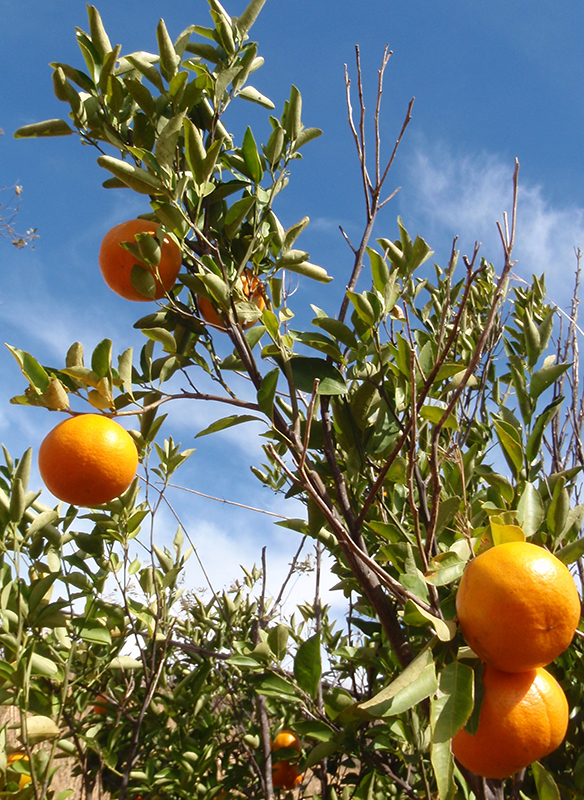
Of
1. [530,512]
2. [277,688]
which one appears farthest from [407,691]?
[277,688]

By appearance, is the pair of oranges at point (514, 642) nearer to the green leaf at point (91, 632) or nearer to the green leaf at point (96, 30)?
the green leaf at point (91, 632)

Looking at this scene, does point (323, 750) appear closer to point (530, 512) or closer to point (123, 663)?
point (530, 512)

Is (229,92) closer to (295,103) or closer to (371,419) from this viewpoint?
(295,103)

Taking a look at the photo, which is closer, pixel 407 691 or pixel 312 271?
pixel 407 691

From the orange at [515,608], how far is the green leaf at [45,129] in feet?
3.98

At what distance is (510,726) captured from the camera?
0.87 m

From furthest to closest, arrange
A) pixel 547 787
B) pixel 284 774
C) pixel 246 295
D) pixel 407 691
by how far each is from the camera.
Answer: pixel 284 774
pixel 246 295
pixel 547 787
pixel 407 691

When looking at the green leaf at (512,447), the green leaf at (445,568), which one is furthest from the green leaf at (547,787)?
the green leaf at (512,447)

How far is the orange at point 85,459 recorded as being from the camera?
1177 mm

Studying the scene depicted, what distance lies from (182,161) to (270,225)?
10.8 inches

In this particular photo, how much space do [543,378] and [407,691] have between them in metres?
0.90

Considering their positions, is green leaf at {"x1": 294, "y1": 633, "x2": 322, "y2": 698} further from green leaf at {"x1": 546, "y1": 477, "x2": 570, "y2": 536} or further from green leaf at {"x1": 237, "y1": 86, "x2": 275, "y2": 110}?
green leaf at {"x1": 237, "y1": 86, "x2": 275, "y2": 110}

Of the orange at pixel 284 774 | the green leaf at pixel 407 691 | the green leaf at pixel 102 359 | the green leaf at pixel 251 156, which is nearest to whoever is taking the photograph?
the green leaf at pixel 407 691

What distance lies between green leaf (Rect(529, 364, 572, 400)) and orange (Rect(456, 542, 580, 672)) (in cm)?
59
